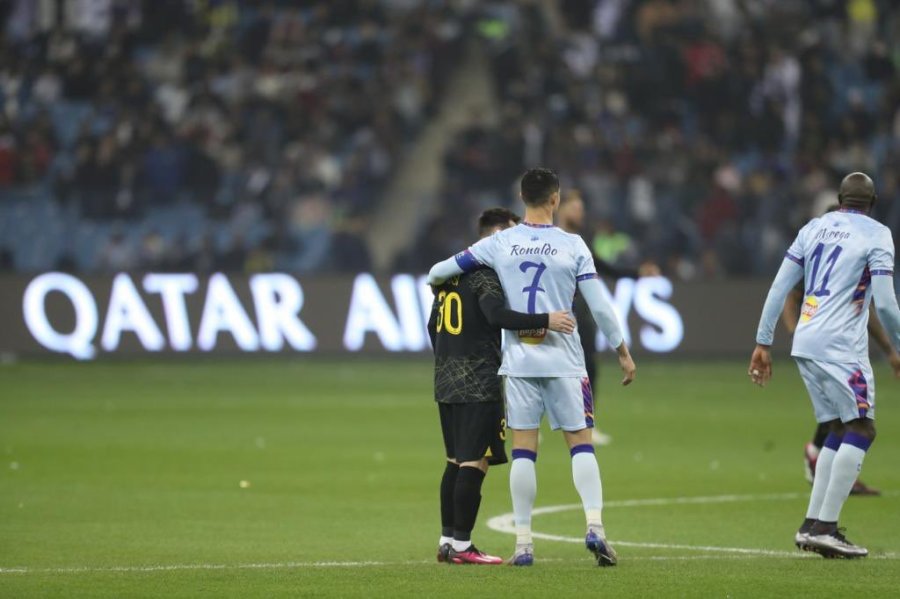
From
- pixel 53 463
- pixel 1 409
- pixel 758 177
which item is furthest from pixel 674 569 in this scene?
pixel 758 177

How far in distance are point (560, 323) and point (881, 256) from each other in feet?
6.41

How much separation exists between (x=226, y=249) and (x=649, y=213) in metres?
7.15

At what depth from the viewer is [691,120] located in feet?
101

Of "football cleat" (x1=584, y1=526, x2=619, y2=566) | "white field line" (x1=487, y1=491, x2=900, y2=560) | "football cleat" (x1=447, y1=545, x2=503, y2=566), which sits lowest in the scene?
"white field line" (x1=487, y1=491, x2=900, y2=560)

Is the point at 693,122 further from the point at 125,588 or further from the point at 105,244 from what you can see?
the point at 125,588

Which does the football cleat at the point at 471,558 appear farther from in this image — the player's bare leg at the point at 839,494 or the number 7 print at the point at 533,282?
the player's bare leg at the point at 839,494

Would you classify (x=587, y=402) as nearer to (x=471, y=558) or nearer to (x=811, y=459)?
(x=471, y=558)

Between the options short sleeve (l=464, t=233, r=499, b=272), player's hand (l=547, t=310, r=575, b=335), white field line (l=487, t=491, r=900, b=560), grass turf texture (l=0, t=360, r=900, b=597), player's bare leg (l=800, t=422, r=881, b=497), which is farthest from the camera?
player's bare leg (l=800, t=422, r=881, b=497)

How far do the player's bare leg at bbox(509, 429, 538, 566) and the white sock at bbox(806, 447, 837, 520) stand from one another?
1.74 meters

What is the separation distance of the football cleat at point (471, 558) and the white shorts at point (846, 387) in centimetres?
208

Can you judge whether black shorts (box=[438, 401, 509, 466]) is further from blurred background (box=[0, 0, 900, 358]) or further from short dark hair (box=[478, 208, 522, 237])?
blurred background (box=[0, 0, 900, 358])

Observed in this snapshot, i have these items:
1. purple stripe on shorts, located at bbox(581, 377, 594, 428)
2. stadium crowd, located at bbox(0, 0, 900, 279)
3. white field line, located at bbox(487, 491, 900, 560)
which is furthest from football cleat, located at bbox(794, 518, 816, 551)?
stadium crowd, located at bbox(0, 0, 900, 279)

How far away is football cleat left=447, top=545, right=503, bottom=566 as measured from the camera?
9.02m

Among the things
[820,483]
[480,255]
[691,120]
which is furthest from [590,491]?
[691,120]
